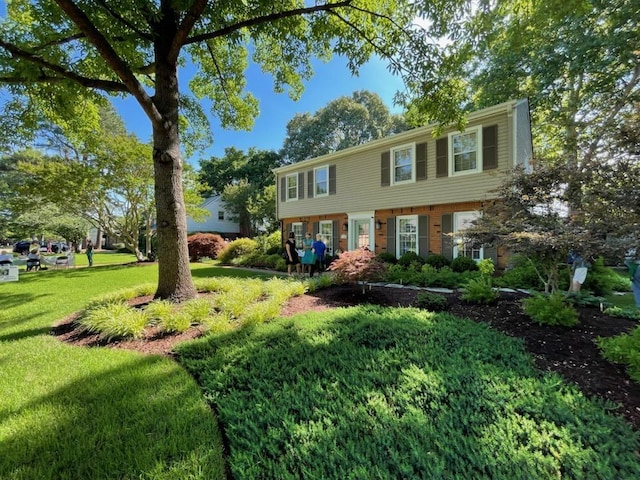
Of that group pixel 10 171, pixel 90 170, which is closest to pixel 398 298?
pixel 90 170

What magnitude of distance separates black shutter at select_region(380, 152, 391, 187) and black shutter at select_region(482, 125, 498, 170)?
3.54m

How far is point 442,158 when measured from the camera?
33.9 ft

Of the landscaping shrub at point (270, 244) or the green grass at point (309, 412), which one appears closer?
the green grass at point (309, 412)

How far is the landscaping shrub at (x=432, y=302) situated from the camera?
5.42 metres

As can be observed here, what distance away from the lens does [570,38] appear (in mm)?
11383

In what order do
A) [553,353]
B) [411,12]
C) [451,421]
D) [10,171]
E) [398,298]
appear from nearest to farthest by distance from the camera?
[451,421], [553,353], [411,12], [398,298], [10,171]

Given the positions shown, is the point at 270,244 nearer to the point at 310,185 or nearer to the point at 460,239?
the point at 310,185

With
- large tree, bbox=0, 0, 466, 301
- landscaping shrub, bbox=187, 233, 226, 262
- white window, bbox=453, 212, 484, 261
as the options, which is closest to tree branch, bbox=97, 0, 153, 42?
large tree, bbox=0, 0, 466, 301

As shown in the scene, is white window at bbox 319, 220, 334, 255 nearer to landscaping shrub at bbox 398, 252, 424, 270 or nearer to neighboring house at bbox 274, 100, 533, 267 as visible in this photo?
neighboring house at bbox 274, 100, 533, 267

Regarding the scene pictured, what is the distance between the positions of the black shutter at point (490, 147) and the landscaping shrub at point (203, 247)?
15617mm

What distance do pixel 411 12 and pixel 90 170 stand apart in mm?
15077

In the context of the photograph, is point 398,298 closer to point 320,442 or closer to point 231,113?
point 320,442

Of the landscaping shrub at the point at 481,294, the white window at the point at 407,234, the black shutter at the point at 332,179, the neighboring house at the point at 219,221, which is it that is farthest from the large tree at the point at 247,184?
the landscaping shrub at the point at 481,294

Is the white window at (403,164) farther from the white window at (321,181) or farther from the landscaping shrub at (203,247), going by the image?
the landscaping shrub at (203,247)
